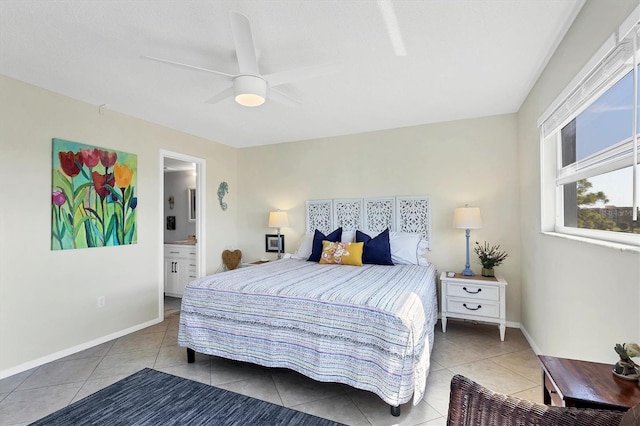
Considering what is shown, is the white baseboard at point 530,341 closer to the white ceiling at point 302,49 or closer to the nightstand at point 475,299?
the nightstand at point 475,299

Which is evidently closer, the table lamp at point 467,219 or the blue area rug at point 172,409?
the blue area rug at point 172,409

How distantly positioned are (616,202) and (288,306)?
2011 millimetres

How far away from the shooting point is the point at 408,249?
11.9 ft

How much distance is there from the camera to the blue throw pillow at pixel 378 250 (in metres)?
3.52

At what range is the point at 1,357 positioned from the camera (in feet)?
8.08

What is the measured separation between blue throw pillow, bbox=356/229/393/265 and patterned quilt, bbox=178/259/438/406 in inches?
26.5

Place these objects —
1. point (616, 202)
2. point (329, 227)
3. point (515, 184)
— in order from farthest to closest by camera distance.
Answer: point (329, 227) < point (515, 184) < point (616, 202)

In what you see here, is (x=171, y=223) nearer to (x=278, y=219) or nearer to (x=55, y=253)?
(x=278, y=219)

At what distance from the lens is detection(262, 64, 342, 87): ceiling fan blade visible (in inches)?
78.7

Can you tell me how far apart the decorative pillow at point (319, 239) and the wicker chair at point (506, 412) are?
9.65 ft

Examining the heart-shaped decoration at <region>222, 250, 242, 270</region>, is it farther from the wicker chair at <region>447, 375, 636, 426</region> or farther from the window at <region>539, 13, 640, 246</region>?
the wicker chair at <region>447, 375, 636, 426</region>

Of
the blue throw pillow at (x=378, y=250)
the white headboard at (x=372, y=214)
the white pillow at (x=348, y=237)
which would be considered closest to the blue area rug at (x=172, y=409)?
the blue throw pillow at (x=378, y=250)

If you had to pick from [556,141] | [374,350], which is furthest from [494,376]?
[556,141]

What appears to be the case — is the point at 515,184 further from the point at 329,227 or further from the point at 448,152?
the point at 329,227
